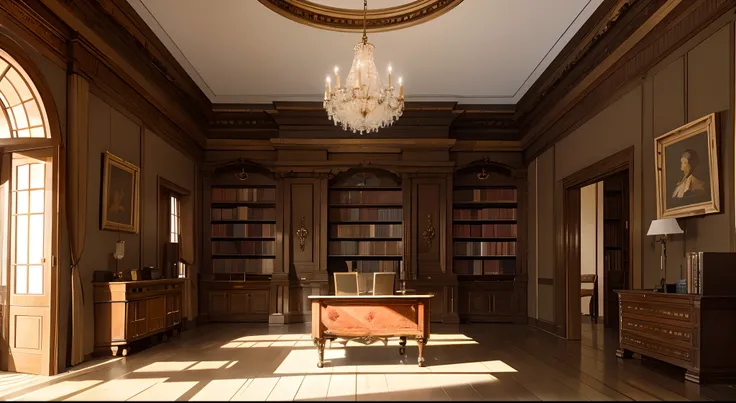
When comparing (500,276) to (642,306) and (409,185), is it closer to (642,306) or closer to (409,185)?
(409,185)

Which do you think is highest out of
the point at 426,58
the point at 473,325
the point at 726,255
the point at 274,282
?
the point at 426,58

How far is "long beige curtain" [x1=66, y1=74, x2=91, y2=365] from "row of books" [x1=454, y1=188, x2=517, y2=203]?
22.4 feet

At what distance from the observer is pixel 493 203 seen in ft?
37.1

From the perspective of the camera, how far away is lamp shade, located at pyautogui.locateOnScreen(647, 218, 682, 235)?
556 cm

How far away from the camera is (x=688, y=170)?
215 inches

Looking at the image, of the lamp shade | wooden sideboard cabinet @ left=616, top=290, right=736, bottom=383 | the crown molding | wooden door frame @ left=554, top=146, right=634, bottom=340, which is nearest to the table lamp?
the lamp shade

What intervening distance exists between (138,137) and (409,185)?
484 cm

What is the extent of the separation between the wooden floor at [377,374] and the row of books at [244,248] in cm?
302

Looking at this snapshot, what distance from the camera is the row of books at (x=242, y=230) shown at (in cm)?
1130

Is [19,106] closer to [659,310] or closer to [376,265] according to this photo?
[659,310]

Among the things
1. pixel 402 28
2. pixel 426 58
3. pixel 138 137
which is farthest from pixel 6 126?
pixel 426 58

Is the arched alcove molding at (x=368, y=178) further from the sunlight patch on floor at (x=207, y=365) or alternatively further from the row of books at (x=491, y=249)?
the sunlight patch on floor at (x=207, y=365)

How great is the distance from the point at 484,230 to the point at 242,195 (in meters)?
4.49

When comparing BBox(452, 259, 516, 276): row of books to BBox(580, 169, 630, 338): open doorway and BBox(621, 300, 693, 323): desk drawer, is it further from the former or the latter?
BBox(621, 300, 693, 323): desk drawer
